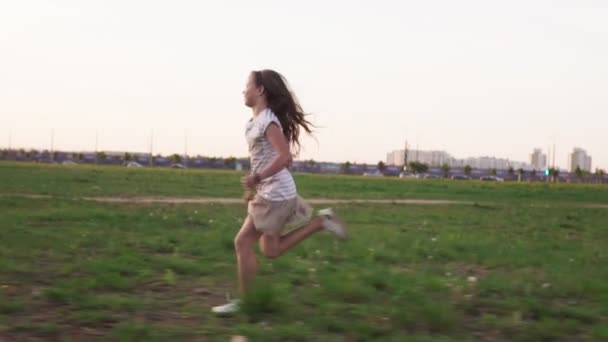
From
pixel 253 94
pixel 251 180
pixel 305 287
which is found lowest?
pixel 305 287

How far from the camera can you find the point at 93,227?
10.6 metres

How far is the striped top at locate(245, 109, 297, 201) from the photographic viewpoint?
5074 millimetres

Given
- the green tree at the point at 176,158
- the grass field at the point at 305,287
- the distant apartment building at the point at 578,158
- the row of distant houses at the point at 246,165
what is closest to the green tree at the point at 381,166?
the row of distant houses at the point at 246,165

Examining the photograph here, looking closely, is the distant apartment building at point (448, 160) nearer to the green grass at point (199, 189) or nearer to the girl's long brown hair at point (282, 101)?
the green grass at point (199, 189)

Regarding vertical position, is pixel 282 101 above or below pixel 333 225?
above

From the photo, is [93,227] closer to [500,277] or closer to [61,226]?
[61,226]

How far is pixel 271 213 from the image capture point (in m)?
5.08

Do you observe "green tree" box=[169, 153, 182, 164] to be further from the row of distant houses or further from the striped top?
the striped top

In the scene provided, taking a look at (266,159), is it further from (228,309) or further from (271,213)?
(228,309)

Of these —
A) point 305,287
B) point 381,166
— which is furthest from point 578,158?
point 305,287

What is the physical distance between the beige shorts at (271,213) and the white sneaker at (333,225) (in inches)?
17.6

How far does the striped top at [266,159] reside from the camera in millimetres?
5074

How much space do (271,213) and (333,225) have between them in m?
0.68

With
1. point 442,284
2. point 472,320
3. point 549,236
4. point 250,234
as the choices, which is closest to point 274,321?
point 250,234
